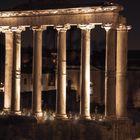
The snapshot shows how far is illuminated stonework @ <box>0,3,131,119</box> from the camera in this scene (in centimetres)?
4809

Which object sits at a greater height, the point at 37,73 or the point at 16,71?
the point at 16,71

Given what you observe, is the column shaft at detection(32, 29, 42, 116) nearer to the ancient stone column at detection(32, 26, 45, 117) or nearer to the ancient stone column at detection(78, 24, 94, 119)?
the ancient stone column at detection(32, 26, 45, 117)

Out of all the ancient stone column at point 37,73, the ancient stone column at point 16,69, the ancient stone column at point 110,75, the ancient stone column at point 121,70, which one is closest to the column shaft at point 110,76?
the ancient stone column at point 110,75

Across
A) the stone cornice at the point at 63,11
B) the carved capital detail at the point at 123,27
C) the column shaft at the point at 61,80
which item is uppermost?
the stone cornice at the point at 63,11

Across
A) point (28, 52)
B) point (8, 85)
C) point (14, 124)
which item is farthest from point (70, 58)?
point (14, 124)

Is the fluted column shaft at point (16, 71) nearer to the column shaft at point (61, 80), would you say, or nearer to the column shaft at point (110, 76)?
the column shaft at point (61, 80)

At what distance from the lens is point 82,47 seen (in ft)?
163

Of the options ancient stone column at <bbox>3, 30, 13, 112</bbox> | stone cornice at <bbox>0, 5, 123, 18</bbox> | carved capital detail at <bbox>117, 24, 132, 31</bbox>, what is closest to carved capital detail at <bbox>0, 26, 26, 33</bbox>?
ancient stone column at <bbox>3, 30, 13, 112</bbox>

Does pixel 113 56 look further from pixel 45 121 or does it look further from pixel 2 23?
pixel 2 23

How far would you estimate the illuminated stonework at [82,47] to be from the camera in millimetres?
48094

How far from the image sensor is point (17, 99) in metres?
52.5

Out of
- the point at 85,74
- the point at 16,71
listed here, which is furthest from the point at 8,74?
the point at 85,74

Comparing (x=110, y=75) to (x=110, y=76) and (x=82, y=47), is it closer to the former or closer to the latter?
(x=110, y=76)

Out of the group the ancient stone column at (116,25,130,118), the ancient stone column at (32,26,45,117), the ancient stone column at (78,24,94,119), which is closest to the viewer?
the ancient stone column at (116,25,130,118)
